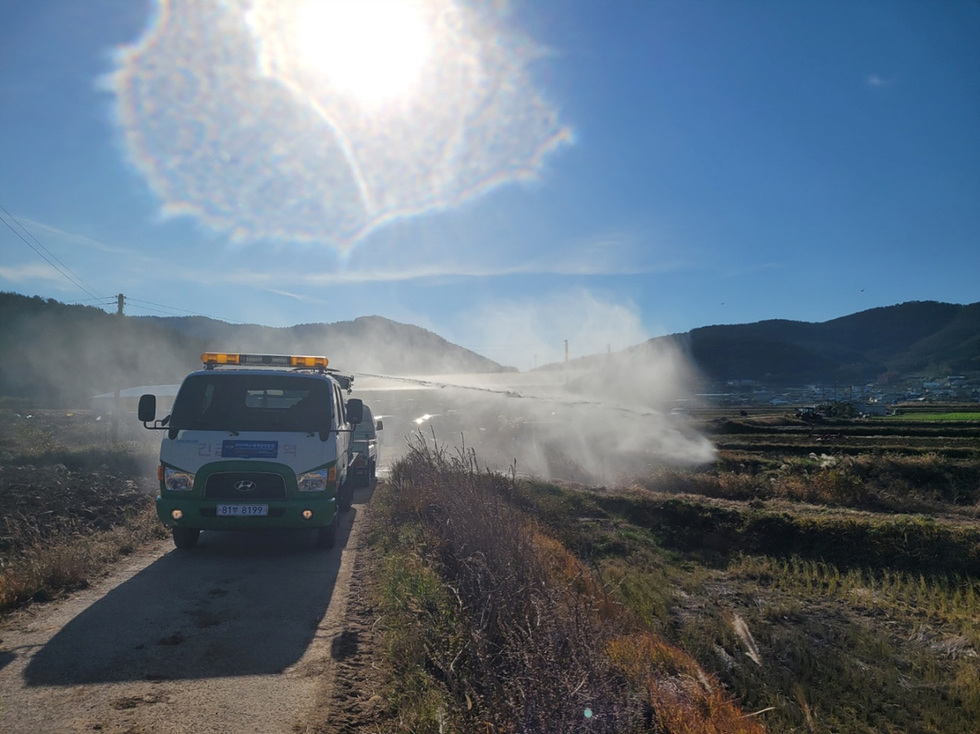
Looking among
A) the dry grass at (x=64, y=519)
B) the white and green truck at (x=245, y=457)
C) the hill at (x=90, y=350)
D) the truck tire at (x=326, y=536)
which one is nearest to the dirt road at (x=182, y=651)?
the dry grass at (x=64, y=519)

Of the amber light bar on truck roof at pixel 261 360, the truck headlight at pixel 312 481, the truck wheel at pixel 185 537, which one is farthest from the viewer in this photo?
the amber light bar on truck roof at pixel 261 360

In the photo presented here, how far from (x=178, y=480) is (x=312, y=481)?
176 centimetres

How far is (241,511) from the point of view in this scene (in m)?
8.88

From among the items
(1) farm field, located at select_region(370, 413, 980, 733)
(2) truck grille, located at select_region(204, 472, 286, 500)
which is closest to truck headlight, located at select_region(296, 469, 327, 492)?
(2) truck grille, located at select_region(204, 472, 286, 500)

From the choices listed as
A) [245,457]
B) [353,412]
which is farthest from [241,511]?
[353,412]

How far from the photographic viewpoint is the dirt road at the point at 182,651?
4.53 m

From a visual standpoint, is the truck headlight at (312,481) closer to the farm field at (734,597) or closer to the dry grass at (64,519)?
the farm field at (734,597)

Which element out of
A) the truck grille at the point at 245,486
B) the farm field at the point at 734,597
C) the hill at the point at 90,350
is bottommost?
the farm field at the point at 734,597

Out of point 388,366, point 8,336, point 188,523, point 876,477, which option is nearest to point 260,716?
point 188,523

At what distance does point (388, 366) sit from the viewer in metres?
87.8

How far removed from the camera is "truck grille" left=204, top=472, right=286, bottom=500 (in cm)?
889

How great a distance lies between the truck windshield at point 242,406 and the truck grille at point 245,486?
0.71 metres

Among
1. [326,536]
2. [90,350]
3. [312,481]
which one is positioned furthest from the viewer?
[90,350]

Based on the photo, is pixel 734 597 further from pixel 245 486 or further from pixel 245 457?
pixel 245 457
